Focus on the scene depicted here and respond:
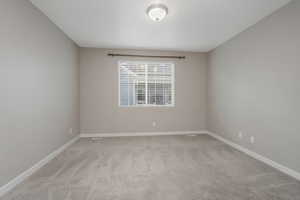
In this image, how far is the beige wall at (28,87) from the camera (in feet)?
5.33

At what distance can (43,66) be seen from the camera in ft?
7.57

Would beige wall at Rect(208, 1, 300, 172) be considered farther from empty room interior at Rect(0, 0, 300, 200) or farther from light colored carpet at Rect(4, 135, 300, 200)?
light colored carpet at Rect(4, 135, 300, 200)

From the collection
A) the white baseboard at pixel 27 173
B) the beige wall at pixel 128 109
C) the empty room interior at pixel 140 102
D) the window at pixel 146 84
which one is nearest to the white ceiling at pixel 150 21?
the empty room interior at pixel 140 102

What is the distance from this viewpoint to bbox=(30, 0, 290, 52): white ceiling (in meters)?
2.08

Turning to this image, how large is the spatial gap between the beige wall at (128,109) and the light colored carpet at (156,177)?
1.12m

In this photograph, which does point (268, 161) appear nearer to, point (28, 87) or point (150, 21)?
point (150, 21)

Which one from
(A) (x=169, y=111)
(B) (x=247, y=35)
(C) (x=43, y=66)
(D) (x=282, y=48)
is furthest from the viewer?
(A) (x=169, y=111)

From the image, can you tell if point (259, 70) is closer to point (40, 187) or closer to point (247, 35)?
point (247, 35)

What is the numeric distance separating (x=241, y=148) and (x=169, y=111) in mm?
2010

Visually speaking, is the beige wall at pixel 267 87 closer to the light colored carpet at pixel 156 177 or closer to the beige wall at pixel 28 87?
the light colored carpet at pixel 156 177

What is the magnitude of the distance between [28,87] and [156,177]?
222cm

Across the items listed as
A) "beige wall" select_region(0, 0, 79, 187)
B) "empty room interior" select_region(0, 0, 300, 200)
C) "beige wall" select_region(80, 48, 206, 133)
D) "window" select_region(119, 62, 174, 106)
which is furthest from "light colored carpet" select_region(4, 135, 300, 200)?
"window" select_region(119, 62, 174, 106)

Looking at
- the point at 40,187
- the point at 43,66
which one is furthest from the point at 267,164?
the point at 43,66

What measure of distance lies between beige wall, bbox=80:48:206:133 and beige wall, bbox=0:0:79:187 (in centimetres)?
92
